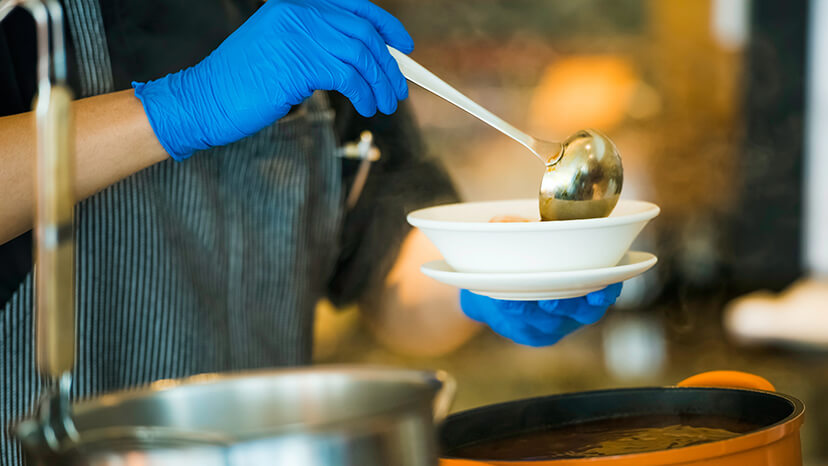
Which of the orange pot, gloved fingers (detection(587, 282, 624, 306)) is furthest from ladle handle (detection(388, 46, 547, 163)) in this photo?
the orange pot

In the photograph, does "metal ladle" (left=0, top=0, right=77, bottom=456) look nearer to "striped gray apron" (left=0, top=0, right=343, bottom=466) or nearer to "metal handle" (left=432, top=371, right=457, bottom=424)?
"metal handle" (left=432, top=371, right=457, bottom=424)

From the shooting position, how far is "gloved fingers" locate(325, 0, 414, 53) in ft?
3.32

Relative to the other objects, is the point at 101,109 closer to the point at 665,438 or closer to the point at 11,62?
the point at 11,62

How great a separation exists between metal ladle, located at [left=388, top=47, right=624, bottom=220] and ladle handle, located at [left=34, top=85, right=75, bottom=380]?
550mm

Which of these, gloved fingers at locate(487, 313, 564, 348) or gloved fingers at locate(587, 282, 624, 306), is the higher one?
gloved fingers at locate(587, 282, 624, 306)

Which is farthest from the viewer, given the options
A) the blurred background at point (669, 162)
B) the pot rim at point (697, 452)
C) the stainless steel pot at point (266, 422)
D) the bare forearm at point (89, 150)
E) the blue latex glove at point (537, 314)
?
the blurred background at point (669, 162)

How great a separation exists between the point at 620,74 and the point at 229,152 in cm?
231

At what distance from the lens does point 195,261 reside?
1.33m

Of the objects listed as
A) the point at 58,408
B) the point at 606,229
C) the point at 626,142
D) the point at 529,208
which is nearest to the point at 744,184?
the point at 626,142

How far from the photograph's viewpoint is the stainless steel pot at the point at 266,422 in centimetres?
40

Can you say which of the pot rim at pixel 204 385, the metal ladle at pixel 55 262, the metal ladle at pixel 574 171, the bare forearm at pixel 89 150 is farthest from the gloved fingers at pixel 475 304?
the metal ladle at pixel 55 262

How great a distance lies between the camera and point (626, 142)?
330 cm

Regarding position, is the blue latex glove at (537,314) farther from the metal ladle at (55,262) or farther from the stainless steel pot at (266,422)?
the metal ladle at (55,262)

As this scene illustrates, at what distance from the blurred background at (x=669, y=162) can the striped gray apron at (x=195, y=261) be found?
1629 millimetres
